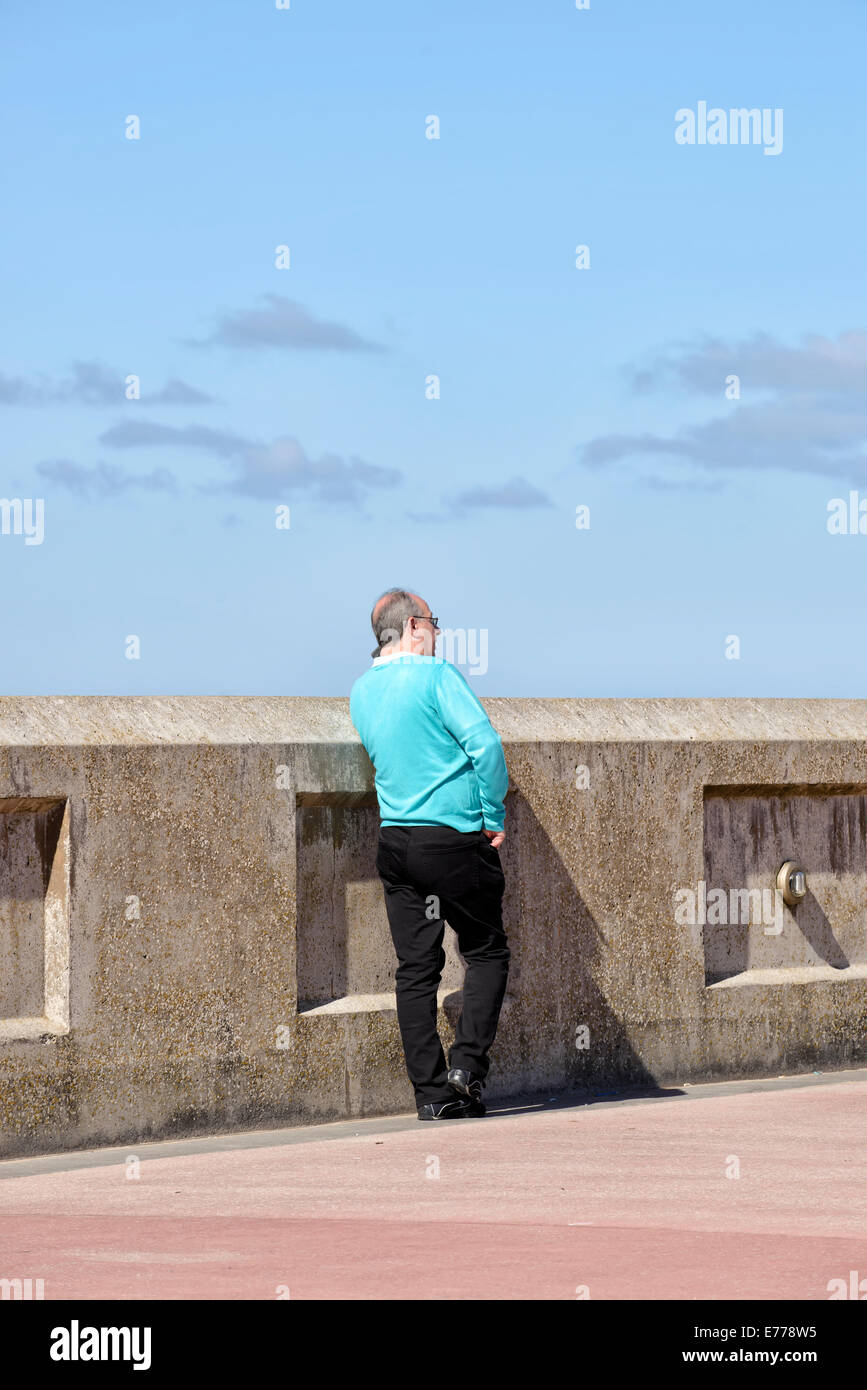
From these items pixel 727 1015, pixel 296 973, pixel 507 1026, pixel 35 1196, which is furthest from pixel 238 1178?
pixel 727 1015

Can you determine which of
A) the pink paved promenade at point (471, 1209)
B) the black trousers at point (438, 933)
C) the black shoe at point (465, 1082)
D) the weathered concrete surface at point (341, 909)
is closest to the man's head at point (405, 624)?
the weathered concrete surface at point (341, 909)

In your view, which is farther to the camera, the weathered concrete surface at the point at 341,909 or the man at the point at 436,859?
the man at the point at 436,859

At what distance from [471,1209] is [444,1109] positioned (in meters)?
1.73

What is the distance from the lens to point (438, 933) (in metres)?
6.69

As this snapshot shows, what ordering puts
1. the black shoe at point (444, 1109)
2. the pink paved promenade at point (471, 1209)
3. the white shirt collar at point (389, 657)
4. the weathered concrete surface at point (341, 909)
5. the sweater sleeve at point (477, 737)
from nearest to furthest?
the pink paved promenade at point (471, 1209)
the weathered concrete surface at point (341, 909)
the sweater sleeve at point (477, 737)
the black shoe at point (444, 1109)
the white shirt collar at point (389, 657)

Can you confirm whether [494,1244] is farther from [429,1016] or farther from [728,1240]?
[429,1016]

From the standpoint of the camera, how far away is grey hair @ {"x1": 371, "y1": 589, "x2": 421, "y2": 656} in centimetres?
684

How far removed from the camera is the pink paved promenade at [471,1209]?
415cm

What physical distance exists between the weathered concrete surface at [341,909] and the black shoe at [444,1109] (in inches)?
9.8

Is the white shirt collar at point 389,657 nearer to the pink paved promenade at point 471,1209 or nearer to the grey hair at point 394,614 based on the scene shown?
the grey hair at point 394,614

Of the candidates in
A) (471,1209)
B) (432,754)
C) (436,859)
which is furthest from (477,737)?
(471,1209)
